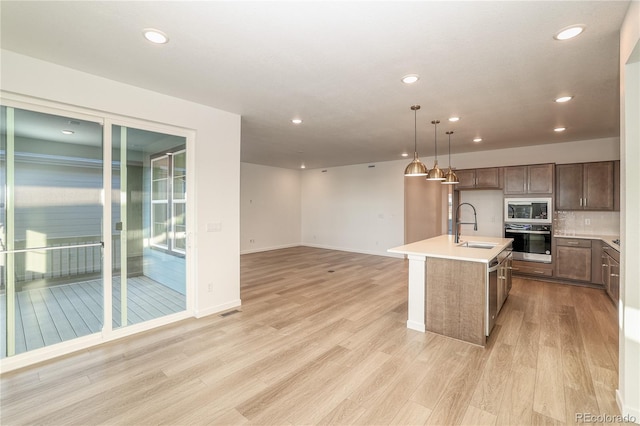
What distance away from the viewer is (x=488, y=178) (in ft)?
19.5

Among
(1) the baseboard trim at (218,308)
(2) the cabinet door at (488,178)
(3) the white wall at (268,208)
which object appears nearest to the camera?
(1) the baseboard trim at (218,308)

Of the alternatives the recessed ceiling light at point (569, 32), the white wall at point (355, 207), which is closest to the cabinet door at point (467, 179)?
the white wall at point (355, 207)

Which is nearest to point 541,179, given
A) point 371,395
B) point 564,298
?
point 564,298

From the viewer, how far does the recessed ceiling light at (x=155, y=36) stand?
211 centimetres

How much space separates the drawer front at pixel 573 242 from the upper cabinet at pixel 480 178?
4.61 ft

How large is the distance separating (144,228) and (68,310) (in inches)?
42.2

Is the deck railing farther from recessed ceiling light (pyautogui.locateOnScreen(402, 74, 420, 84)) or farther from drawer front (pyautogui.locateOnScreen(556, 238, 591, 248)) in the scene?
drawer front (pyautogui.locateOnScreen(556, 238, 591, 248))

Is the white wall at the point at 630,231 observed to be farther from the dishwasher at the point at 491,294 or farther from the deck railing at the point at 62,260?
the deck railing at the point at 62,260

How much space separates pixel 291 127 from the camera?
466 centimetres

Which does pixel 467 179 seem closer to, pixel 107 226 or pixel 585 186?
pixel 585 186

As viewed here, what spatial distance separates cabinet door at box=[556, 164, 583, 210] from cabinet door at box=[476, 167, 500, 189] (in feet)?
3.21

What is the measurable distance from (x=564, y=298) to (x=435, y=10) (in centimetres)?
477

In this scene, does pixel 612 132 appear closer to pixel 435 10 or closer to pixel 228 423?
pixel 435 10

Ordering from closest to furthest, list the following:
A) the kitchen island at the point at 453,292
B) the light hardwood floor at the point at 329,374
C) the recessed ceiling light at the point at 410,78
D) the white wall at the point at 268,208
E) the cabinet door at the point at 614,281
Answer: the light hardwood floor at the point at 329,374
the recessed ceiling light at the point at 410,78
the kitchen island at the point at 453,292
the cabinet door at the point at 614,281
the white wall at the point at 268,208
